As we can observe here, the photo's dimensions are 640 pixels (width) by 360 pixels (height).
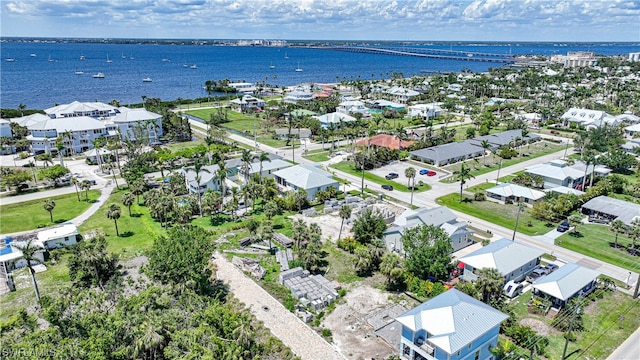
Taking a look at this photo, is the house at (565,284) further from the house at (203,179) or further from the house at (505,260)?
the house at (203,179)

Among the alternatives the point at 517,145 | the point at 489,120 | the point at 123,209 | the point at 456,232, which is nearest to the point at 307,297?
the point at 456,232

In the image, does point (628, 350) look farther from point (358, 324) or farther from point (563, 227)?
point (563, 227)

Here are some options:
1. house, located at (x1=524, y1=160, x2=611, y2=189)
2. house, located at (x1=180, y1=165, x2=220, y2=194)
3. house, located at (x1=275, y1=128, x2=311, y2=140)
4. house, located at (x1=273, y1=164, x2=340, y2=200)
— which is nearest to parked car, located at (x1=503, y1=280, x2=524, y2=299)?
house, located at (x1=273, y1=164, x2=340, y2=200)

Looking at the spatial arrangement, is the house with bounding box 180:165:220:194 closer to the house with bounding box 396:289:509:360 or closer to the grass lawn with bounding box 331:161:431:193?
the grass lawn with bounding box 331:161:431:193

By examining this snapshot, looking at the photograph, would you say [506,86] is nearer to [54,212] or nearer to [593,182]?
[593,182]

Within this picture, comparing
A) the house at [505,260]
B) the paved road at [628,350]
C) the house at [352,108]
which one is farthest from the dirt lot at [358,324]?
the house at [352,108]

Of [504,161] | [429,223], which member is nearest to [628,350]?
[429,223]
